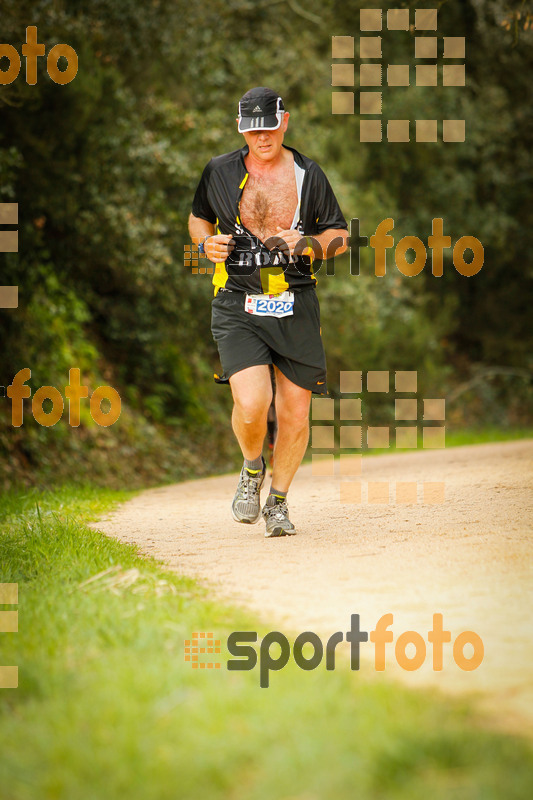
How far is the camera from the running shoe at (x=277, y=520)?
594cm

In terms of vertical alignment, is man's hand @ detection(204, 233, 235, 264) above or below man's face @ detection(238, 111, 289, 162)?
below

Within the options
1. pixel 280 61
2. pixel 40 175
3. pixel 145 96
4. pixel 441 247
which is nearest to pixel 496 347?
pixel 441 247

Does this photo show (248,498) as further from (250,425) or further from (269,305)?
(269,305)

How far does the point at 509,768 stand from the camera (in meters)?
2.39

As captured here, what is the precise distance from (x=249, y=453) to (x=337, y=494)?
2305 millimetres

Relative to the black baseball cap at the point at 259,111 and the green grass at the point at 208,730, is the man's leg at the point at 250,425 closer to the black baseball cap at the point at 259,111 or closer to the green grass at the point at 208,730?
the black baseball cap at the point at 259,111

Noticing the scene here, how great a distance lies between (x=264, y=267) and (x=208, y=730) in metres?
3.58

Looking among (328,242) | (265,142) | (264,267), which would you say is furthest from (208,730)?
(265,142)

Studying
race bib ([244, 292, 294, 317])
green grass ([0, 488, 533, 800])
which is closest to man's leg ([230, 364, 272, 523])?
race bib ([244, 292, 294, 317])

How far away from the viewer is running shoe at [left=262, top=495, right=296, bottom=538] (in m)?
5.94

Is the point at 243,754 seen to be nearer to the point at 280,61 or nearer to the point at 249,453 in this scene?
the point at 249,453

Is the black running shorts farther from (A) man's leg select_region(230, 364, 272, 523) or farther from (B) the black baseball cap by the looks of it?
(B) the black baseball cap

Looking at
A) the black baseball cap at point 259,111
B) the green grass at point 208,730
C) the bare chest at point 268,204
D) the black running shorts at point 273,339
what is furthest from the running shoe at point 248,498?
the green grass at point 208,730

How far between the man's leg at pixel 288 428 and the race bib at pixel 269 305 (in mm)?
395
